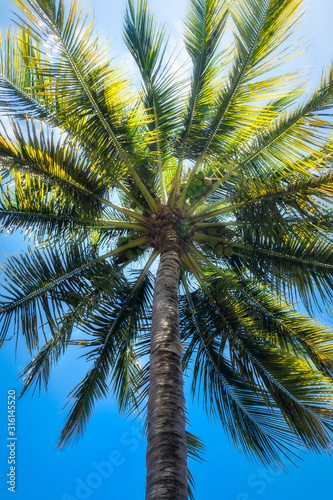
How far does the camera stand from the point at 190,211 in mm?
6660

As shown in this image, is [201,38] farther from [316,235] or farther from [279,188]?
[316,235]

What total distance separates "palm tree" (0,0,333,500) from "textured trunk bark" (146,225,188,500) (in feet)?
0.20

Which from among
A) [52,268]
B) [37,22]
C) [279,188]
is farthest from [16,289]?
[279,188]

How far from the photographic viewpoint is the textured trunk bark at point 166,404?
9.68 feet

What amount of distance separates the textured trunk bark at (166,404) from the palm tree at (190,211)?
0.20ft

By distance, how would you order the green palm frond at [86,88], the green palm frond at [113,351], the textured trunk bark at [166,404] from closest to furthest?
the textured trunk bark at [166,404] < the green palm frond at [86,88] < the green palm frond at [113,351]

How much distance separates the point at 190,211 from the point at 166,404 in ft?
11.9

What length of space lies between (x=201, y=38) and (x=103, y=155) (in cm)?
195

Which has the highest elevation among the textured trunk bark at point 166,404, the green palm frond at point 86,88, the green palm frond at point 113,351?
the green palm frond at point 86,88

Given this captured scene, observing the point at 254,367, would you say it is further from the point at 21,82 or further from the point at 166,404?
the point at 21,82

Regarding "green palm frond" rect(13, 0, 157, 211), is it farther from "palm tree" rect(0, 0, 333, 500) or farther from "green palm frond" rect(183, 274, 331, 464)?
"green palm frond" rect(183, 274, 331, 464)

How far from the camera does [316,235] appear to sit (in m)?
5.90

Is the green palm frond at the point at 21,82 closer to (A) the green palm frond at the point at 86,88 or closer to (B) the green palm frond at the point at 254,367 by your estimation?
(A) the green palm frond at the point at 86,88

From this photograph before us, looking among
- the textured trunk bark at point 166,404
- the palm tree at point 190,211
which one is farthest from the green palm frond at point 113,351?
the textured trunk bark at point 166,404
